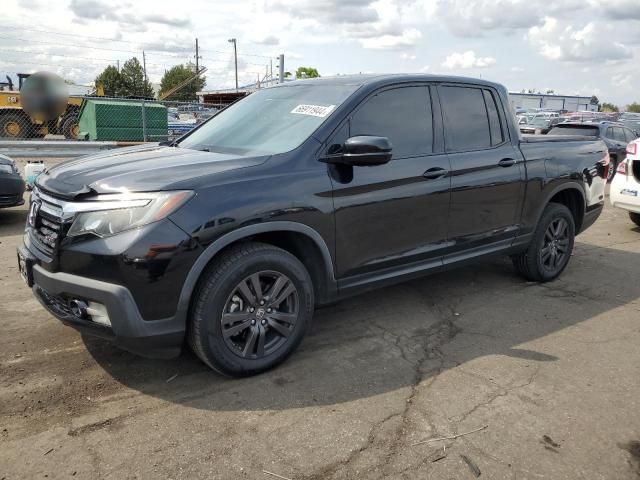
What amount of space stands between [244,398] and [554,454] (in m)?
1.63

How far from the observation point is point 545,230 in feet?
17.1

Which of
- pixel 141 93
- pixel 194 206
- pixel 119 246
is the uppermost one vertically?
pixel 141 93

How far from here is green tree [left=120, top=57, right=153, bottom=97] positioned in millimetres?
49219

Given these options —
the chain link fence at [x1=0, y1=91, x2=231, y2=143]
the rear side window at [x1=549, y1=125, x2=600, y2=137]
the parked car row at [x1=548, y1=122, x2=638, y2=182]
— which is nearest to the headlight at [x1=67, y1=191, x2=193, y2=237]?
the chain link fence at [x1=0, y1=91, x2=231, y2=143]

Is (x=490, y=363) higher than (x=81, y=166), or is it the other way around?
(x=81, y=166)

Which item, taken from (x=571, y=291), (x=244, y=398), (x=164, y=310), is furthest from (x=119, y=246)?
(x=571, y=291)

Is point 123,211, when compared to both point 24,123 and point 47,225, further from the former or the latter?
point 24,123

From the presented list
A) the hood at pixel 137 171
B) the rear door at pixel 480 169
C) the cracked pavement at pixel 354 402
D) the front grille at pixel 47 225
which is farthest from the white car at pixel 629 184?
the front grille at pixel 47 225

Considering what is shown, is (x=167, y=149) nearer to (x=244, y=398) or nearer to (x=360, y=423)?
(x=244, y=398)

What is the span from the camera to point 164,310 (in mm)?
2965

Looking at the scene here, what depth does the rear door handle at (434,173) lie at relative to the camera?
13.4 ft

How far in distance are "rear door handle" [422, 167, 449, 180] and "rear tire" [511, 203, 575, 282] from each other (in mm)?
1511

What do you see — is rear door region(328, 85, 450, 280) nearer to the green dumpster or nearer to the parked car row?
the parked car row

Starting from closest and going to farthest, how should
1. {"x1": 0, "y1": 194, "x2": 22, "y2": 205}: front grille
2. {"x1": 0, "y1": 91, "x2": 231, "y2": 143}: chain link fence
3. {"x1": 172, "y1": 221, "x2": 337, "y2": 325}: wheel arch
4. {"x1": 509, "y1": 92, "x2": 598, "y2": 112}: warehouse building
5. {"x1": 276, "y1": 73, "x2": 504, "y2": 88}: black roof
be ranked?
1. {"x1": 172, "y1": 221, "x2": 337, "y2": 325}: wheel arch
2. {"x1": 276, "y1": 73, "x2": 504, "y2": 88}: black roof
3. {"x1": 0, "y1": 194, "x2": 22, "y2": 205}: front grille
4. {"x1": 0, "y1": 91, "x2": 231, "y2": 143}: chain link fence
5. {"x1": 509, "y1": 92, "x2": 598, "y2": 112}: warehouse building
